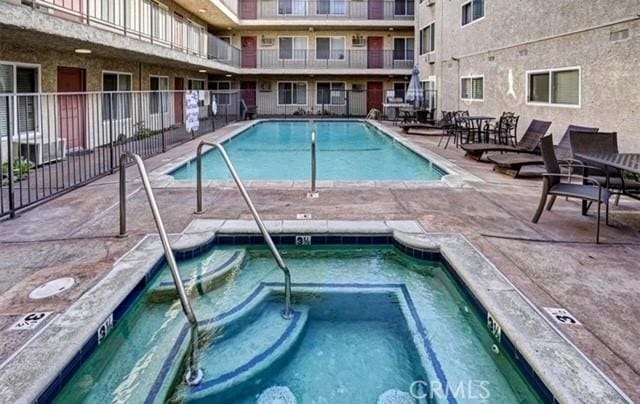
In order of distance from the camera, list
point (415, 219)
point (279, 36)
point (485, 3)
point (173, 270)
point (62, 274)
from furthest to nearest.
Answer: point (279, 36), point (485, 3), point (415, 219), point (62, 274), point (173, 270)

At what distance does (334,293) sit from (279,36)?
87.9 feet

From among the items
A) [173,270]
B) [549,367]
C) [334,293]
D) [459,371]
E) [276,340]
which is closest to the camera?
[549,367]

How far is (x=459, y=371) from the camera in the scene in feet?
11.6

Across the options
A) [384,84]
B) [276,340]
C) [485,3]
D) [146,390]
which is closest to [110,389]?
[146,390]

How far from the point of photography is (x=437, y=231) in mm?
5855

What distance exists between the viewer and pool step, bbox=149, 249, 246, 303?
474cm

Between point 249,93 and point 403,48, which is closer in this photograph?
point 403,48

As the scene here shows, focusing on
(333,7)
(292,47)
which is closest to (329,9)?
(333,7)

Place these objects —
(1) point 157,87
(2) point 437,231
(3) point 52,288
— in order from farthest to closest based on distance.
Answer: (1) point 157,87, (2) point 437,231, (3) point 52,288

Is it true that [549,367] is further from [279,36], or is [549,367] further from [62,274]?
[279,36]

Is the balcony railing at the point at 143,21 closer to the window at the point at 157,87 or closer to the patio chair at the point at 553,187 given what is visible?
the window at the point at 157,87

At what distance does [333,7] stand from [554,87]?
1940cm

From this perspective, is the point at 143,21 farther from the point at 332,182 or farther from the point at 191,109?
the point at 332,182

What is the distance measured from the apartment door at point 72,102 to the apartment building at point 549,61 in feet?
34.9
